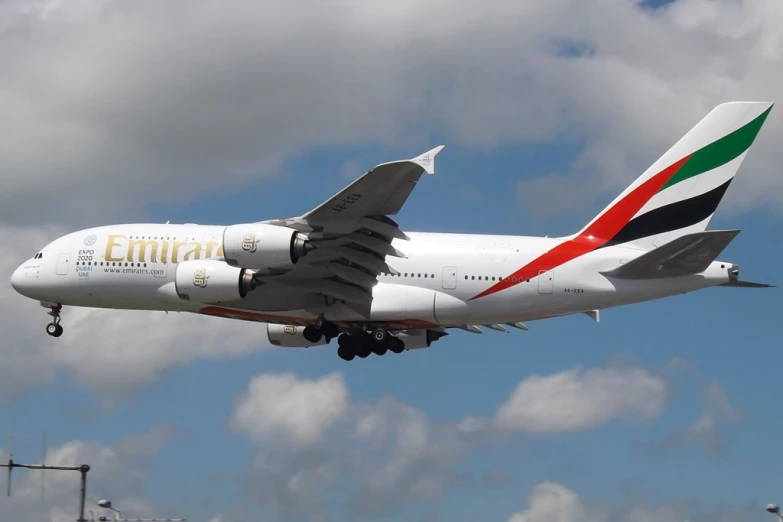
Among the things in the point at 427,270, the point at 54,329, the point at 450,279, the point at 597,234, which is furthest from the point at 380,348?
the point at 54,329

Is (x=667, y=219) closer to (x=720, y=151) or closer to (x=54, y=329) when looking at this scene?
(x=720, y=151)

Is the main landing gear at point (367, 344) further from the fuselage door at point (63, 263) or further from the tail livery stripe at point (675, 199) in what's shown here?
the fuselage door at point (63, 263)

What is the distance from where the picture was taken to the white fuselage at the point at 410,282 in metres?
40.7

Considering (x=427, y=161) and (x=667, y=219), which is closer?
(x=427, y=161)

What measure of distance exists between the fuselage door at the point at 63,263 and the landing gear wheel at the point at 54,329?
12.9 ft

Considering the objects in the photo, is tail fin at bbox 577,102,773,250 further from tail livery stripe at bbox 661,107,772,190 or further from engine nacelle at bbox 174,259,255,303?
engine nacelle at bbox 174,259,255,303

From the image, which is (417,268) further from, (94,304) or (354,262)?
(94,304)

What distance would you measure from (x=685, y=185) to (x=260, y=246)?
55.8ft

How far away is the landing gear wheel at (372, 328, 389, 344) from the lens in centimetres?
4319

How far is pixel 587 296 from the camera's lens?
133ft

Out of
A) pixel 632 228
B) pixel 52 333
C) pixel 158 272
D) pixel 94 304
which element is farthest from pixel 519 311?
pixel 52 333

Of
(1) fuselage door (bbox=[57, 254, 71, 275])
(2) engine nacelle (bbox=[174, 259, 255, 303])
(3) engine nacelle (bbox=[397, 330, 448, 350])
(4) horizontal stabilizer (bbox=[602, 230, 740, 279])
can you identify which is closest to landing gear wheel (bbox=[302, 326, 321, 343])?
Result: (2) engine nacelle (bbox=[174, 259, 255, 303])

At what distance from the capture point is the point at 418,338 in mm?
46719

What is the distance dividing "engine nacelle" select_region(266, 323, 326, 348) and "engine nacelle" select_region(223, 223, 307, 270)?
391 inches
